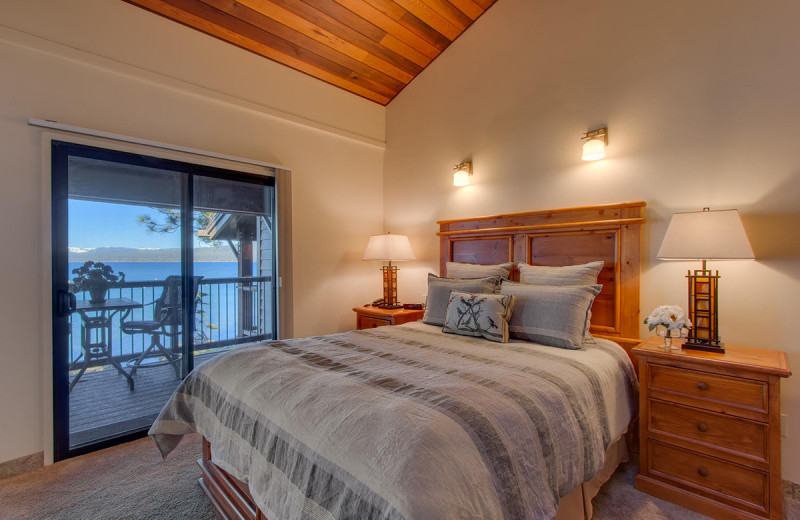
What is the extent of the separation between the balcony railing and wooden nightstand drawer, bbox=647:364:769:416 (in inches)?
118

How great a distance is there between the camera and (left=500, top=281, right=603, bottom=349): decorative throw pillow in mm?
2180

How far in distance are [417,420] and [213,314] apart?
2653 millimetres

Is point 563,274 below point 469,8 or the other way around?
below

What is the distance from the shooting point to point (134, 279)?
2.71 m

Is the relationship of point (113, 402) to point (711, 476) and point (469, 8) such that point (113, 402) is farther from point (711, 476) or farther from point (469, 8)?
point (469, 8)

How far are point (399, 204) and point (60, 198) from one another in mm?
2828

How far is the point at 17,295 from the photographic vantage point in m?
2.25

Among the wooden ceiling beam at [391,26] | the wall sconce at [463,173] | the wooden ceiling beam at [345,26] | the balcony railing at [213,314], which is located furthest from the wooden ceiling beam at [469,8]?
the balcony railing at [213,314]

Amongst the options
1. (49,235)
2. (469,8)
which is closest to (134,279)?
(49,235)

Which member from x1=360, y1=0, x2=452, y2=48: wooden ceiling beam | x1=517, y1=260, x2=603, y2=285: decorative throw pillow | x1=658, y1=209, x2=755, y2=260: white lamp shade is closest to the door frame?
x1=360, y1=0, x2=452, y2=48: wooden ceiling beam

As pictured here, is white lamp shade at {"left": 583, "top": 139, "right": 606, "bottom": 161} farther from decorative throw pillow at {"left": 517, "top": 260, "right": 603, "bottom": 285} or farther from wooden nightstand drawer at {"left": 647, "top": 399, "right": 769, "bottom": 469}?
wooden nightstand drawer at {"left": 647, "top": 399, "right": 769, "bottom": 469}

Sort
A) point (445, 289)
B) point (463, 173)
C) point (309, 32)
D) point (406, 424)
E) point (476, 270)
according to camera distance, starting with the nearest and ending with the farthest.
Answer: point (406, 424) → point (445, 289) → point (476, 270) → point (309, 32) → point (463, 173)

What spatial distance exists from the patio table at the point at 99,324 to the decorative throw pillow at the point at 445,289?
223 centimetres

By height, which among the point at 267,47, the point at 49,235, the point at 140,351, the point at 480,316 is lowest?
the point at 140,351
